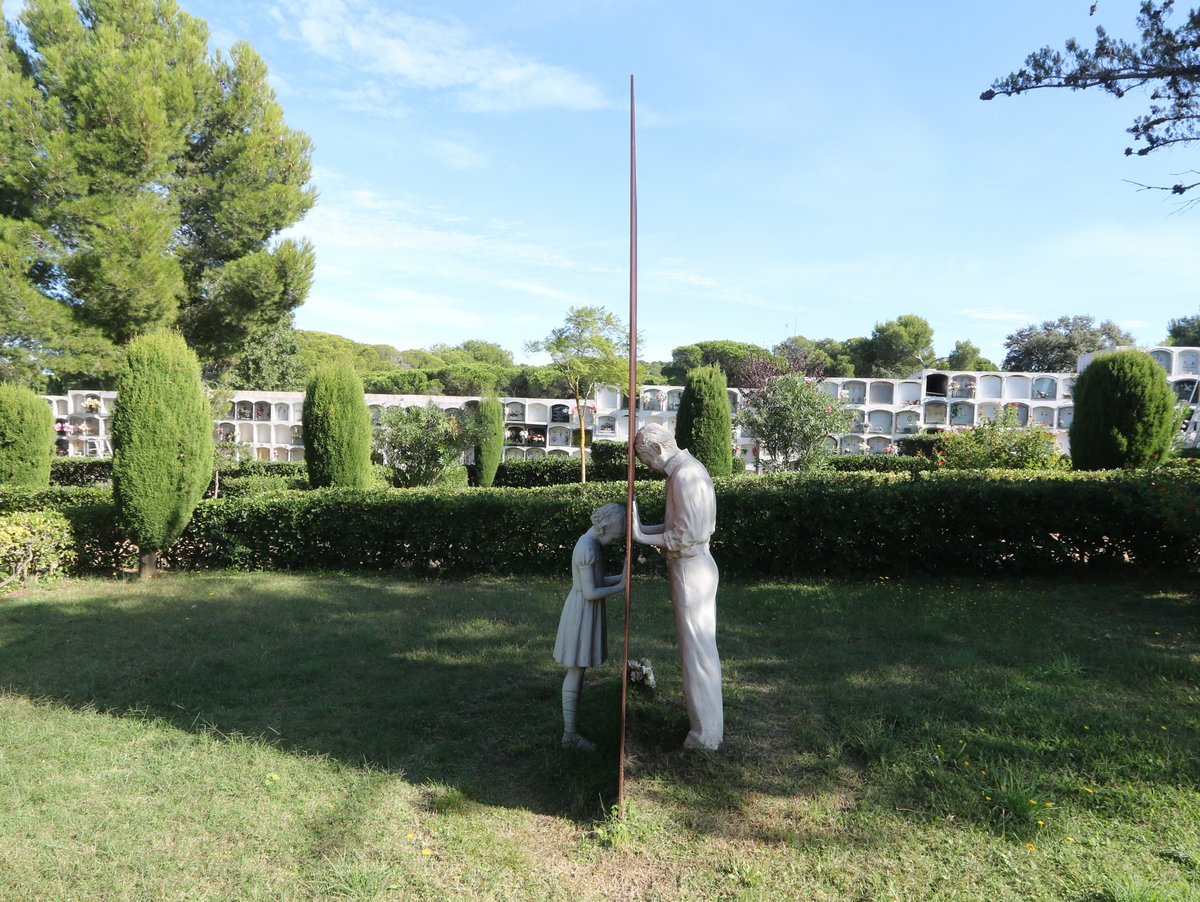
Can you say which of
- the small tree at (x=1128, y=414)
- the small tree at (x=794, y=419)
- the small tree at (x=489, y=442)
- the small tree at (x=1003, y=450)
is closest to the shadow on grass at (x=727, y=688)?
the small tree at (x=1128, y=414)

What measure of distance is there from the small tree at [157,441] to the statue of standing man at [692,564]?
19.3 feet

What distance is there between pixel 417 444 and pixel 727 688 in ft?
32.5

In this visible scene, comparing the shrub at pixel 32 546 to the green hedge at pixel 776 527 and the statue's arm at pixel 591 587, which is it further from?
the statue's arm at pixel 591 587

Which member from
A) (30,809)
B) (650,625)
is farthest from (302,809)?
(650,625)

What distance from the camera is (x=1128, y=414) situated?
934 centimetres

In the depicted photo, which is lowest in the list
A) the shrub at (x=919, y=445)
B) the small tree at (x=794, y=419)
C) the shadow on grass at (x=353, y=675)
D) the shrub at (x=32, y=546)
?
the shadow on grass at (x=353, y=675)

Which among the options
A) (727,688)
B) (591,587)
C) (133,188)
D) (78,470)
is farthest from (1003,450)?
(78,470)

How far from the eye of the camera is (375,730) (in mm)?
3564

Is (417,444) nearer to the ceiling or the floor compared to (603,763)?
→ nearer to the ceiling

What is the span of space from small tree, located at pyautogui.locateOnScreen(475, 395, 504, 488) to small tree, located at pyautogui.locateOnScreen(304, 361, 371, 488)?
473cm

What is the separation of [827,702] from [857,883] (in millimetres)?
1456

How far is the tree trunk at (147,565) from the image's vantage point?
734cm

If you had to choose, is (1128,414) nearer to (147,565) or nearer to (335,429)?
(335,429)

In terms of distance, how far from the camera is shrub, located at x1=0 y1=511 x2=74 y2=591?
21.8 feet
